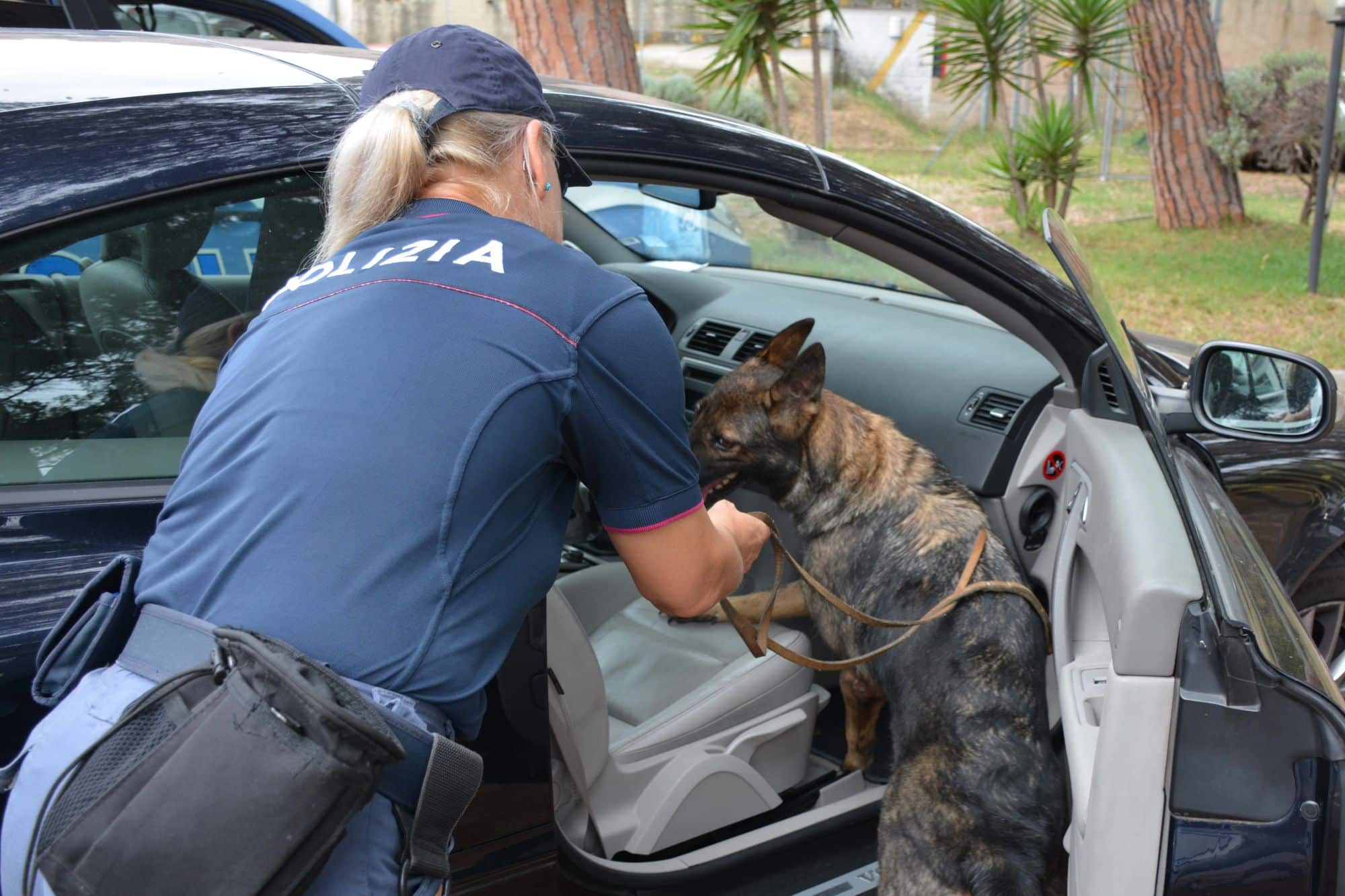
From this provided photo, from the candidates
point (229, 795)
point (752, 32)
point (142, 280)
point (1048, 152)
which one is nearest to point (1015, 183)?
point (1048, 152)

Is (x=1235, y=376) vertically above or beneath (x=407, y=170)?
beneath

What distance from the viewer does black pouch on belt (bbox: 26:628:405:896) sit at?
1132 mm

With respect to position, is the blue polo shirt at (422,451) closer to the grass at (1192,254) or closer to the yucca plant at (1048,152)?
the grass at (1192,254)

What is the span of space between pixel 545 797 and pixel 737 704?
2.79 ft

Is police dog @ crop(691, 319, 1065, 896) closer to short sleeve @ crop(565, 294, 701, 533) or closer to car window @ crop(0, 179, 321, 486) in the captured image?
short sleeve @ crop(565, 294, 701, 533)

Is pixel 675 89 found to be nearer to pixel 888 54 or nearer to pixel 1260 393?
pixel 888 54

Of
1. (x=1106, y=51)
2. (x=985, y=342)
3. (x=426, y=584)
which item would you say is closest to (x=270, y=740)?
(x=426, y=584)

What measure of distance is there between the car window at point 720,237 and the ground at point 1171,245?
1.73 metres

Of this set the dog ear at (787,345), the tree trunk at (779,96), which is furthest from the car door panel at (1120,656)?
the tree trunk at (779,96)

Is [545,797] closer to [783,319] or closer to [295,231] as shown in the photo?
[295,231]

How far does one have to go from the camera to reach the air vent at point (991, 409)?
274 centimetres

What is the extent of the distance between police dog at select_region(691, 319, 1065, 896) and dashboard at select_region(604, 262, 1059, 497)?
222 mm

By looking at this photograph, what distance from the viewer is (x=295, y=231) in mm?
1845

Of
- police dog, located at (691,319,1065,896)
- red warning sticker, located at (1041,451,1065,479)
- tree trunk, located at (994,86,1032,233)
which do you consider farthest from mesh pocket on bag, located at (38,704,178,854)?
tree trunk, located at (994,86,1032,233)
